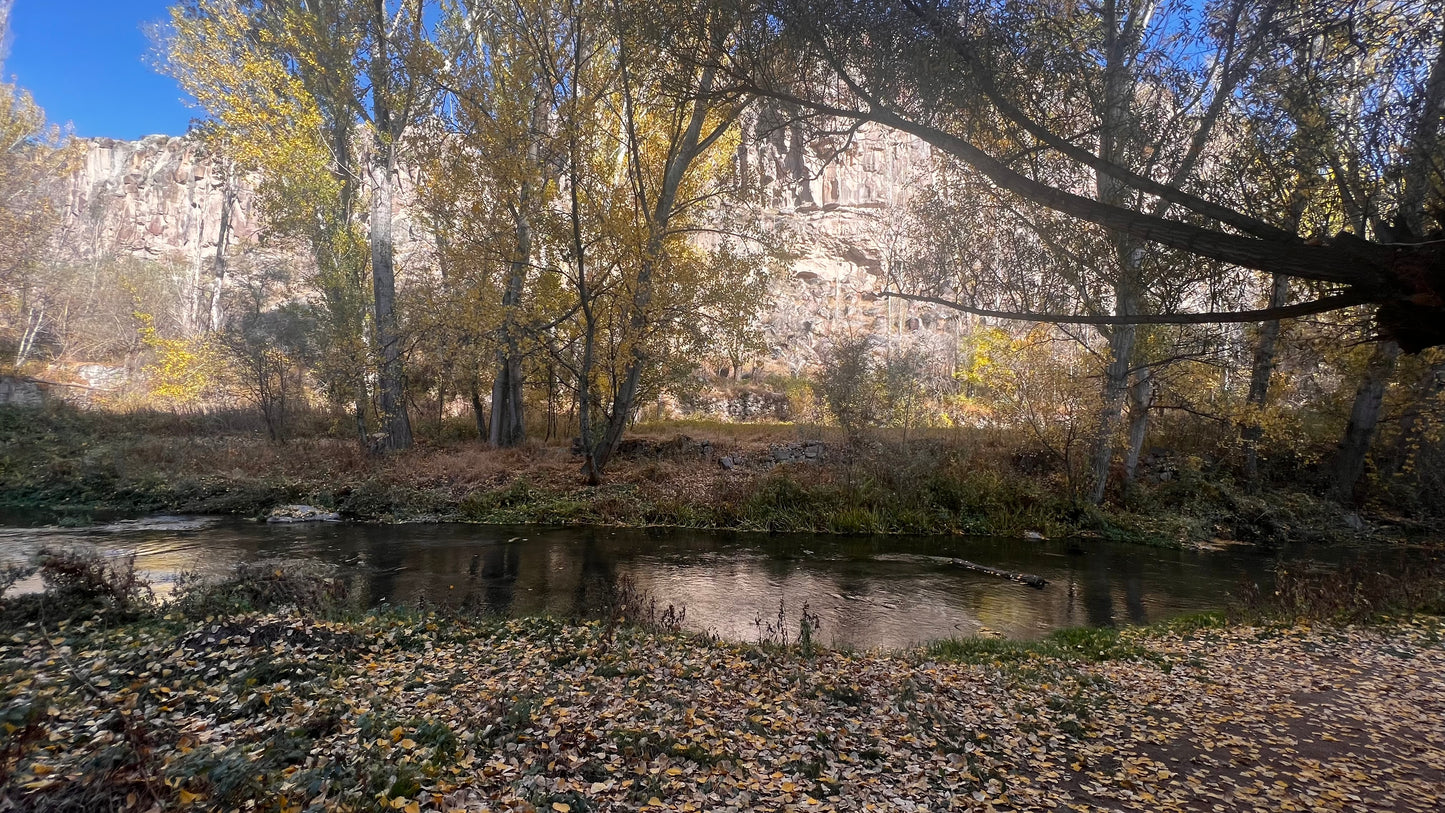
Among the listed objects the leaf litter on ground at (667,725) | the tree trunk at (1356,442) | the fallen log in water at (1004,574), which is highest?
the tree trunk at (1356,442)

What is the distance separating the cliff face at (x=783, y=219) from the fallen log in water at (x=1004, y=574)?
31.7 m

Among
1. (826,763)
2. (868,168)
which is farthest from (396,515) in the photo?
(868,168)

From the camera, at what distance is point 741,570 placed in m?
13.0

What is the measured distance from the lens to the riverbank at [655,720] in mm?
3604

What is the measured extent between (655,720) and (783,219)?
4928 cm

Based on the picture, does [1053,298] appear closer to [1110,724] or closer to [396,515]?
[1110,724]

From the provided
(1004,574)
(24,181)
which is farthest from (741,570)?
(24,181)

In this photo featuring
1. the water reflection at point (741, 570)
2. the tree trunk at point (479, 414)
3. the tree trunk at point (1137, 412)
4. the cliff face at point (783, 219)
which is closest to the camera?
the water reflection at point (741, 570)

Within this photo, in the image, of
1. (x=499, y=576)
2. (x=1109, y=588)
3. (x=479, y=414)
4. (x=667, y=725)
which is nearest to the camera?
(x=667, y=725)

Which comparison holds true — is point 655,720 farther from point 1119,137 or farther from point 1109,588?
point 1109,588

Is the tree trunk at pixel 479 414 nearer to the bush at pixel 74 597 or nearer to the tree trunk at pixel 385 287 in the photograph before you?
the tree trunk at pixel 385 287

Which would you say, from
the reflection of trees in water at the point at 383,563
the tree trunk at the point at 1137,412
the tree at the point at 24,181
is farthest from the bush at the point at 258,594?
the tree at the point at 24,181

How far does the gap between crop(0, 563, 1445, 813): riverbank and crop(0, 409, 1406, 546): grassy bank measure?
10083mm

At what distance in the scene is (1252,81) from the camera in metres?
6.03
